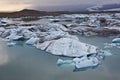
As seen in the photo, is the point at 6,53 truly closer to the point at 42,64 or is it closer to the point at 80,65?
Result: the point at 42,64

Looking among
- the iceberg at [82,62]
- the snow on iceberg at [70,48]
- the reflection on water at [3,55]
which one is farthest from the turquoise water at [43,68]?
the snow on iceberg at [70,48]

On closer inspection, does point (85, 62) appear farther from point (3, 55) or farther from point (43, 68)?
point (3, 55)

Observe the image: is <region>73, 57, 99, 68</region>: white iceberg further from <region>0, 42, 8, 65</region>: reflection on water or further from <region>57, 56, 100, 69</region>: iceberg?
<region>0, 42, 8, 65</region>: reflection on water

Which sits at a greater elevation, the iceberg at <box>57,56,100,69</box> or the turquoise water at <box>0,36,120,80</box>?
the iceberg at <box>57,56,100,69</box>

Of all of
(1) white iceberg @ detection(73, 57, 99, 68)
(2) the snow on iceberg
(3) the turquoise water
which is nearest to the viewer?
(3) the turquoise water

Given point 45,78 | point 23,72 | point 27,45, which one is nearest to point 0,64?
point 23,72

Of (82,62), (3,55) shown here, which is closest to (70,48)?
(82,62)

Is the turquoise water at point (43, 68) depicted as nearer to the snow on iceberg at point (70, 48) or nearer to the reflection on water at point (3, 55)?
the reflection on water at point (3, 55)

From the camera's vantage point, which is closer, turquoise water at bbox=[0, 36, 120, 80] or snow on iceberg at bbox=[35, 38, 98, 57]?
turquoise water at bbox=[0, 36, 120, 80]

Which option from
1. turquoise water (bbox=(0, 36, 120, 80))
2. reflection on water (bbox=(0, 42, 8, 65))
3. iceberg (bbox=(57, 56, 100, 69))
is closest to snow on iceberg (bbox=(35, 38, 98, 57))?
turquoise water (bbox=(0, 36, 120, 80))
